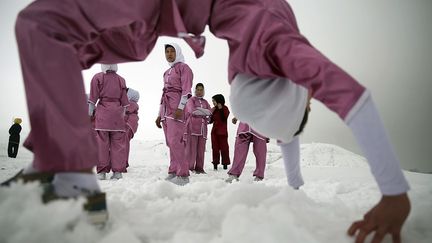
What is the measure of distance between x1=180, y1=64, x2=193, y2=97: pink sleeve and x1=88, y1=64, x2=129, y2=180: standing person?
110 centimetres

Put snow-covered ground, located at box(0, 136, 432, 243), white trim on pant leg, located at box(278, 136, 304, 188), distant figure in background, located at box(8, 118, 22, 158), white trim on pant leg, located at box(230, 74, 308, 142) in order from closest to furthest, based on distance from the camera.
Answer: snow-covered ground, located at box(0, 136, 432, 243), white trim on pant leg, located at box(230, 74, 308, 142), white trim on pant leg, located at box(278, 136, 304, 188), distant figure in background, located at box(8, 118, 22, 158)

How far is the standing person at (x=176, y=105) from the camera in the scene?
14.9 feet

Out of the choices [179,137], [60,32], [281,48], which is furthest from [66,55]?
[179,137]

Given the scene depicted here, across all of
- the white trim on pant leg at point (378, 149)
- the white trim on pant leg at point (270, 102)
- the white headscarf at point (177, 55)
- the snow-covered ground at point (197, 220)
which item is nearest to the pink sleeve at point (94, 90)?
the white headscarf at point (177, 55)

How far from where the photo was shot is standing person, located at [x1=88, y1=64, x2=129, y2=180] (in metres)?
4.88

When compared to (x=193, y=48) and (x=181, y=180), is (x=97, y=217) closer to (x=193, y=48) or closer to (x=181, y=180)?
(x=193, y=48)

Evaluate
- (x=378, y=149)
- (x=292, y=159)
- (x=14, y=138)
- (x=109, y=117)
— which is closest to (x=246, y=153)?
(x=109, y=117)

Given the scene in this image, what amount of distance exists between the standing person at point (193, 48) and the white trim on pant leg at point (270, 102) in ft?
0.30

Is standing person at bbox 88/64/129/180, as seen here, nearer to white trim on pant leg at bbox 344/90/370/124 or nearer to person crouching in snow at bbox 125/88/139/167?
person crouching in snow at bbox 125/88/139/167

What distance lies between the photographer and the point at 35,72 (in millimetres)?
1054

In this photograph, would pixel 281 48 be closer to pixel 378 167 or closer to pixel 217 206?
pixel 378 167

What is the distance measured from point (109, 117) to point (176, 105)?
115cm

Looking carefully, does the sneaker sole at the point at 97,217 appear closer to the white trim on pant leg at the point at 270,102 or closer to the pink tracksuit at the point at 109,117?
the white trim on pant leg at the point at 270,102

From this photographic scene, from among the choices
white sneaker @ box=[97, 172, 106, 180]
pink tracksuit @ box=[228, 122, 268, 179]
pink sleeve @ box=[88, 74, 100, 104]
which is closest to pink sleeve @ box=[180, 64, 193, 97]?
pink tracksuit @ box=[228, 122, 268, 179]
